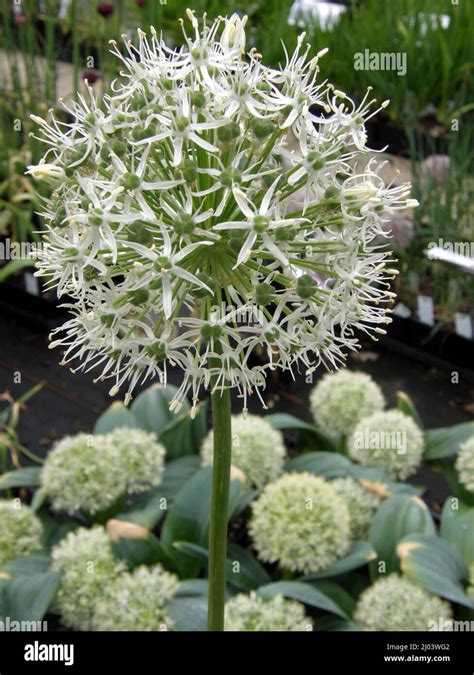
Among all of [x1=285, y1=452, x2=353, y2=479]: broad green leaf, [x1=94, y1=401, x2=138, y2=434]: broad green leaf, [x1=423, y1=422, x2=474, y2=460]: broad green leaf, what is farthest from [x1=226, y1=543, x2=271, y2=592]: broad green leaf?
[x1=423, y1=422, x2=474, y2=460]: broad green leaf

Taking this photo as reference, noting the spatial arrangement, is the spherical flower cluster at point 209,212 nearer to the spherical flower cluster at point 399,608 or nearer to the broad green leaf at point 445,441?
the spherical flower cluster at point 399,608

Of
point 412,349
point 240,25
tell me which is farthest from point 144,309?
point 412,349

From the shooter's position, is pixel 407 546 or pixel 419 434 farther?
pixel 419 434

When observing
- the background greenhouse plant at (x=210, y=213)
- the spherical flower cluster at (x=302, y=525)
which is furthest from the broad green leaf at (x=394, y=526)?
the background greenhouse plant at (x=210, y=213)

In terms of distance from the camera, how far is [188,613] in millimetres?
1998

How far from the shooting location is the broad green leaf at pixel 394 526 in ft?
7.39

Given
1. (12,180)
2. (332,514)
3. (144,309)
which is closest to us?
(144,309)

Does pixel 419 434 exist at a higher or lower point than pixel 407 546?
higher

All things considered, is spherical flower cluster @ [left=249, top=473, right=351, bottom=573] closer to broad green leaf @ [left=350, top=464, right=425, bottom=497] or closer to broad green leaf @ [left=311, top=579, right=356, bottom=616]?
broad green leaf @ [left=311, top=579, right=356, bottom=616]

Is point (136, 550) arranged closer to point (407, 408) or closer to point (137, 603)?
point (137, 603)

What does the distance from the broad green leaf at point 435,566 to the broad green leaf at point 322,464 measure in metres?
0.36

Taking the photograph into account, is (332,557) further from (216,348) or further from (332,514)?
(216,348)

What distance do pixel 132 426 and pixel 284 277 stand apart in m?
1.57

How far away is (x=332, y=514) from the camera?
2.12 metres
